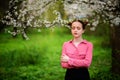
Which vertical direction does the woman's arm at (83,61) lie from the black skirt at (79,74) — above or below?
above

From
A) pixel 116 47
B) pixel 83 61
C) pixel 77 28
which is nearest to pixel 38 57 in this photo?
pixel 116 47

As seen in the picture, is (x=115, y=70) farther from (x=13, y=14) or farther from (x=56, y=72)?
(x=13, y=14)

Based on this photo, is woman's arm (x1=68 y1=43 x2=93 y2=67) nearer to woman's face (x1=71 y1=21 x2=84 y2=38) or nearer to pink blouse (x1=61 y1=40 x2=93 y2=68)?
pink blouse (x1=61 y1=40 x2=93 y2=68)

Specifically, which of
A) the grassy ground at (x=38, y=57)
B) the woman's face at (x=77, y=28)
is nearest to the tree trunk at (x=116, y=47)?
the grassy ground at (x=38, y=57)

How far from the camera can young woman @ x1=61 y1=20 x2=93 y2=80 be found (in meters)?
2.93

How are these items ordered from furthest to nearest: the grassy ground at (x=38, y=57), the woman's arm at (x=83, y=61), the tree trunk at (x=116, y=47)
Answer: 1. the grassy ground at (x=38, y=57)
2. the tree trunk at (x=116, y=47)
3. the woman's arm at (x=83, y=61)

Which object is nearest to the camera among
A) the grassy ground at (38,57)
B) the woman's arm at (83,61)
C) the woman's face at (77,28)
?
the woman's arm at (83,61)

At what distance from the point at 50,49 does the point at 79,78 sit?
14.2ft

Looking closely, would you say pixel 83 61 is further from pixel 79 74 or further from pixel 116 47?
pixel 116 47

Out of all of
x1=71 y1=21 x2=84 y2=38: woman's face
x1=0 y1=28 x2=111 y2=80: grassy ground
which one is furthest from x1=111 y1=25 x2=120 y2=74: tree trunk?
x1=71 y1=21 x2=84 y2=38: woman's face

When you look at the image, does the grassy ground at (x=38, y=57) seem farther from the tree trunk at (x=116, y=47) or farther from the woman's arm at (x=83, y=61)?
the woman's arm at (x=83, y=61)

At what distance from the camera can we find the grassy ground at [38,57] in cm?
615

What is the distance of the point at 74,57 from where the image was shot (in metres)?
2.99

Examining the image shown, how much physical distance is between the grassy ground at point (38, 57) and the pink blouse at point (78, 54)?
2.86 metres
